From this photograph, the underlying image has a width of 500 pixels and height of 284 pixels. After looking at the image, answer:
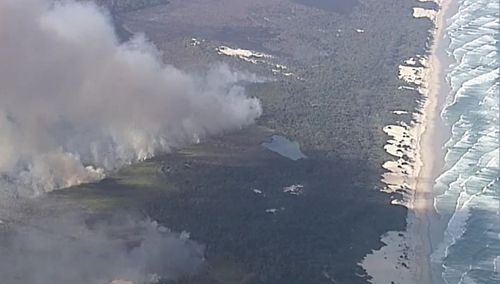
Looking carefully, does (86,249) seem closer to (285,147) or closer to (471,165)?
(285,147)

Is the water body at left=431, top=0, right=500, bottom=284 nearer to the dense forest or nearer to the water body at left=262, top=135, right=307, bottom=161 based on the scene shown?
the dense forest

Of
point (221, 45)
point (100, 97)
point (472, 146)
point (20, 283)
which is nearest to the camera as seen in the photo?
point (20, 283)

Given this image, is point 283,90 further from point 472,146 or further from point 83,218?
point 83,218

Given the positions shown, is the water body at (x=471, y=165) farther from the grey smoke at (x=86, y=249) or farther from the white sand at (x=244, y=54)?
the white sand at (x=244, y=54)

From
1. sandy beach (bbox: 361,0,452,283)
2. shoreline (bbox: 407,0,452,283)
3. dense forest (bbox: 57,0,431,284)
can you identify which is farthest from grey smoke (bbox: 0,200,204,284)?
shoreline (bbox: 407,0,452,283)

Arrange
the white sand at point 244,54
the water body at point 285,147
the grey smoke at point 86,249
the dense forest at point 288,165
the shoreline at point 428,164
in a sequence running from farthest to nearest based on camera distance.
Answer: the white sand at point 244,54 → the water body at point 285,147 → the shoreline at point 428,164 → the dense forest at point 288,165 → the grey smoke at point 86,249

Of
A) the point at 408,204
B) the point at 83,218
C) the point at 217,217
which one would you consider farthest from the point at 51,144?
the point at 408,204

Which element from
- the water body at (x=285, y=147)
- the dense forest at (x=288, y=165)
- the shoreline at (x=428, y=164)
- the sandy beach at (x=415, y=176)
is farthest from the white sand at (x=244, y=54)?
the water body at (x=285, y=147)

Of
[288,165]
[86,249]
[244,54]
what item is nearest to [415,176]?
[288,165]
